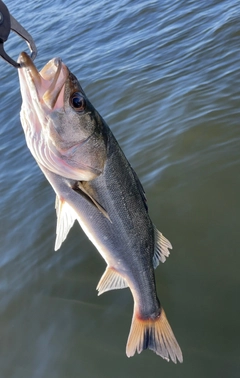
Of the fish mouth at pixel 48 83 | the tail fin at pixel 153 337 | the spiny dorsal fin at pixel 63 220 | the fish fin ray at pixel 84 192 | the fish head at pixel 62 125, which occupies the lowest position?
the tail fin at pixel 153 337

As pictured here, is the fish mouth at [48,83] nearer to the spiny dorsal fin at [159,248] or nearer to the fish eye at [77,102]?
the fish eye at [77,102]

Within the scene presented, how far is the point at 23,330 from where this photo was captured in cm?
425

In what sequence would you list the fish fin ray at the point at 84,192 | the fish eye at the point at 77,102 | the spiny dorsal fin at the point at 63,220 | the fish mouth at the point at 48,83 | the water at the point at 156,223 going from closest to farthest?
the fish mouth at the point at 48,83, the fish eye at the point at 77,102, the fish fin ray at the point at 84,192, the spiny dorsal fin at the point at 63,220, the water at the point at 156,223

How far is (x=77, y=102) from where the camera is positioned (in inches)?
105

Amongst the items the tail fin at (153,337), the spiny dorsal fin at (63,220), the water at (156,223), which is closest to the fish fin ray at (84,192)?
the spiny dorsal fin at (63,220)

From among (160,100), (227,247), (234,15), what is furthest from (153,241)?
(234,15)

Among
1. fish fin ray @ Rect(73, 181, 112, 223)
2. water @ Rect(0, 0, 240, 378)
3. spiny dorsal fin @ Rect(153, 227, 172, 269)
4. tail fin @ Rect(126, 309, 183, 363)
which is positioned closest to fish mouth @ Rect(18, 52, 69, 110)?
fish fin ray @ Rect(73, 181, 112, 223)

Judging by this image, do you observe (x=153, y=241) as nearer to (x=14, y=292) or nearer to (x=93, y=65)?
(x=14, y=292)

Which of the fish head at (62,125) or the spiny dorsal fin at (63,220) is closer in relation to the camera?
the fish head at (62,125)

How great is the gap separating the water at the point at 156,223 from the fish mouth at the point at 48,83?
227cm

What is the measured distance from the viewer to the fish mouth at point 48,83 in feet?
8.29

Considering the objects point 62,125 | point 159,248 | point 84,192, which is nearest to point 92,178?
point 84,192

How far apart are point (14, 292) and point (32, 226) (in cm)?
97

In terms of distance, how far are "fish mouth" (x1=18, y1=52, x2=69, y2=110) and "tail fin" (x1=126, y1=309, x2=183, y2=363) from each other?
1.66 metres
